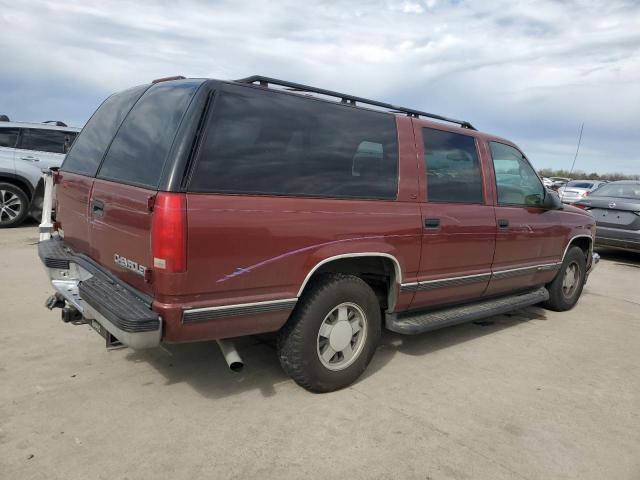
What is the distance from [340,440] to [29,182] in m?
8.54

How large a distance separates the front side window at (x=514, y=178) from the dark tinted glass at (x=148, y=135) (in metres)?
2.92

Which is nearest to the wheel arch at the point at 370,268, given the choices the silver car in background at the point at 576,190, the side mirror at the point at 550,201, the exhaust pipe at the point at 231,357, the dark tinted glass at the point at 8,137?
the exhaust pipe at the point at 231,357

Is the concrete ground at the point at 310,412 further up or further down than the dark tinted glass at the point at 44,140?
further down

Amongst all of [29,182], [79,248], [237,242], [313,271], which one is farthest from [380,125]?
[29,182]

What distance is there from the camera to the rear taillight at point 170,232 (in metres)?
2.54

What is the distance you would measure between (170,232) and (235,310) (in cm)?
58

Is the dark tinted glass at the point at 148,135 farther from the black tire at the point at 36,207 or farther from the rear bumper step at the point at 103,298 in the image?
the black tire at the point at 36,207

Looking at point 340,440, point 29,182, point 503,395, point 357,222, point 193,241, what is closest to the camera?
point 193,241

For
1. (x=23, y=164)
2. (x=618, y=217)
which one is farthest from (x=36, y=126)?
(x=618, y=217)

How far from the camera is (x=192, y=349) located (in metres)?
3.98

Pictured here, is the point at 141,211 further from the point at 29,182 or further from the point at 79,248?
the point at 29,182

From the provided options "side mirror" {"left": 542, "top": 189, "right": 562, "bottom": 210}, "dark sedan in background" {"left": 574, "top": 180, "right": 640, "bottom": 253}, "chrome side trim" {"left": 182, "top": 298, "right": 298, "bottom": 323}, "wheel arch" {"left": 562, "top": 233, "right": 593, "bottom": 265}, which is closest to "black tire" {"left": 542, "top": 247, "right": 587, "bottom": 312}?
"wheel arch" {"left": 562, "top": 233, "right": 593, "bottom": 265}

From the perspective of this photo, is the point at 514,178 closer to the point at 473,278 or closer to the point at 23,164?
the point at 473,278

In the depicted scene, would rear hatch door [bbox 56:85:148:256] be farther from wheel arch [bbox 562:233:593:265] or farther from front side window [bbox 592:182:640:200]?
front side window [bbox 592:182:640:200]
